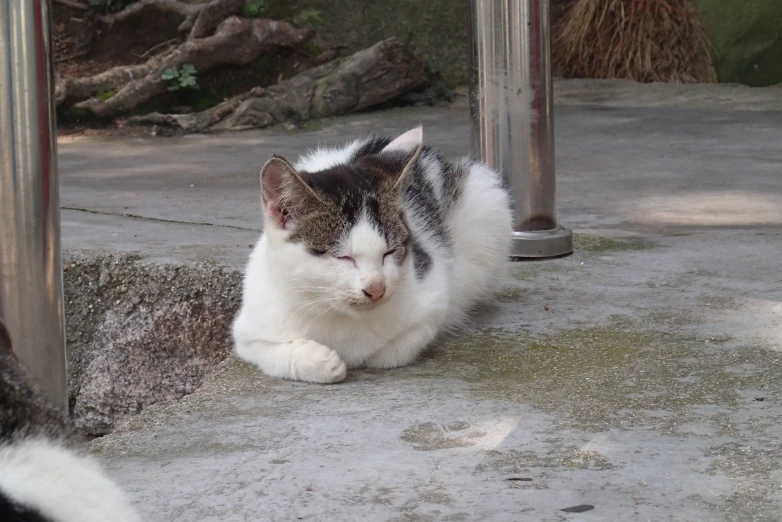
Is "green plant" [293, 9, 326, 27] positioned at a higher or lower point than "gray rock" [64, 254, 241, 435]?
higher

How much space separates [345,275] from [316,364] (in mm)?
293

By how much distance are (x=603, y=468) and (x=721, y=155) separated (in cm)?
476

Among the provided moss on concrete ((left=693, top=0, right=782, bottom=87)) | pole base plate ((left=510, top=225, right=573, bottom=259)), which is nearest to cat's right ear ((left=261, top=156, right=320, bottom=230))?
pole base plate ((left=510, top=225, right=573, bottom=259))

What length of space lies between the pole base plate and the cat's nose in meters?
1.53

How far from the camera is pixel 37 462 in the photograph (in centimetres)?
118

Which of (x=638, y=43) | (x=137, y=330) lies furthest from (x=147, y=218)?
(x=638, y=43)

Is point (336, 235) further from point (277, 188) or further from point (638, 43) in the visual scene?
point (638, 43)

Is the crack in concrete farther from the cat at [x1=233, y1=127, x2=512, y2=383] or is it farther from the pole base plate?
the cat at [x1=233, y1=127, x2=512, y2=383]

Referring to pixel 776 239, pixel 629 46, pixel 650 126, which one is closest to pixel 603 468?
pixel 776 239

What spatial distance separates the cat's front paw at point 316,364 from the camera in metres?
3.13

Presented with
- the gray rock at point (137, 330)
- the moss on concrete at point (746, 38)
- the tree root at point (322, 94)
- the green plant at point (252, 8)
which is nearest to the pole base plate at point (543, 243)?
the gray rock at point (137, 330)

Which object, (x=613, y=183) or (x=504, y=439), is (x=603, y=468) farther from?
(x=613, y=183)

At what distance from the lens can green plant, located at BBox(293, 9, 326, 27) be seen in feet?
32.8

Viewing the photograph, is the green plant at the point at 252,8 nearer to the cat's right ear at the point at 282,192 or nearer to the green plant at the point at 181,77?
the green plant at the point at 181,77
